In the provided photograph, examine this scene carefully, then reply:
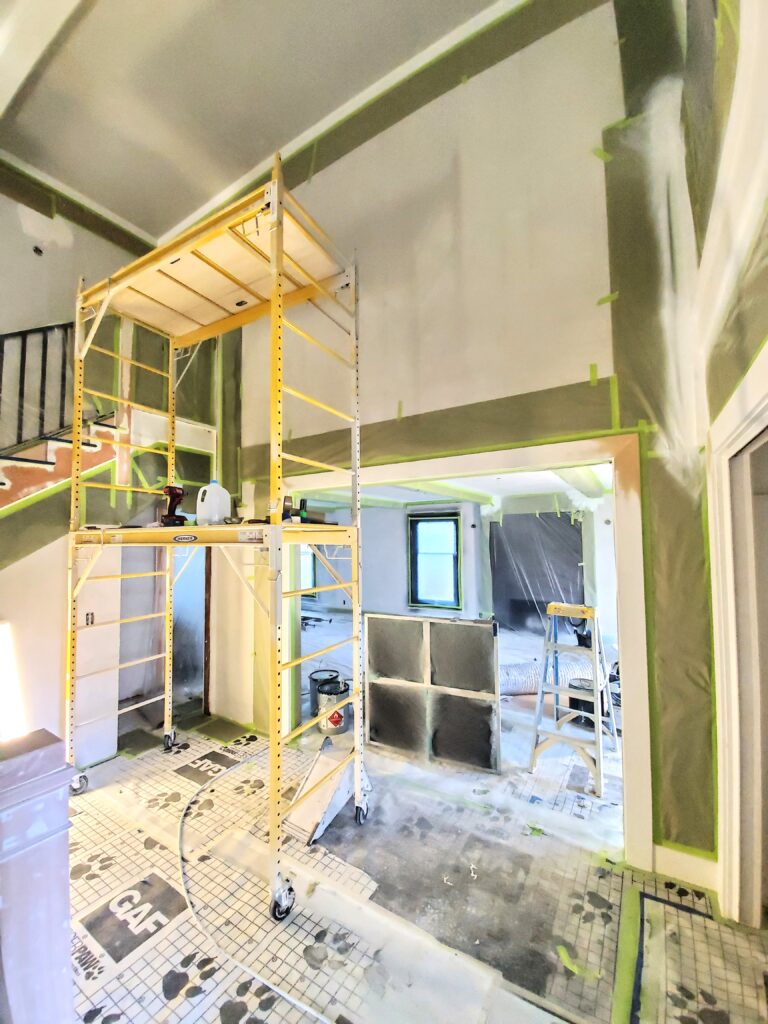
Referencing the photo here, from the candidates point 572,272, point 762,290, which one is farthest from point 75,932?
point 572,272

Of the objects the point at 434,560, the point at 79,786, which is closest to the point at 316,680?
the point at 79,786

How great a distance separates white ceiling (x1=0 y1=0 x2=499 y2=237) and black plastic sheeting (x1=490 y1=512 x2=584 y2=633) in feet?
16.6

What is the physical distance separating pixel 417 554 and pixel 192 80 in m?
5.73

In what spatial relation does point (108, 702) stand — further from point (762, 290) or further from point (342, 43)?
point (342, 43)

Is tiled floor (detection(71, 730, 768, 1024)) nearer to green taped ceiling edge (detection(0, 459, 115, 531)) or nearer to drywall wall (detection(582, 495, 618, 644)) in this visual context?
green taped ceiling edge (detection(0, 459, 115, 531))

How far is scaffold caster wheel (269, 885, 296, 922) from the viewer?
64.7 inches

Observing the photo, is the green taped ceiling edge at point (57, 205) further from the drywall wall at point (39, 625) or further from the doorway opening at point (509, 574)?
the doorway opening at point (509, 574)

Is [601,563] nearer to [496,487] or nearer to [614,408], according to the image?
[496,487]

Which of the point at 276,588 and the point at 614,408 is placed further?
the point at 614,408

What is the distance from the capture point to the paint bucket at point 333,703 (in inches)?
120

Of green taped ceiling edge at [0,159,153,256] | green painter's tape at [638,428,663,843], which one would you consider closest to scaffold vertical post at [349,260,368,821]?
green painter's tape at [638,428,663,843]

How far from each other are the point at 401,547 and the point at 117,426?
4.61 metres

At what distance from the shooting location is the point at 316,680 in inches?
142

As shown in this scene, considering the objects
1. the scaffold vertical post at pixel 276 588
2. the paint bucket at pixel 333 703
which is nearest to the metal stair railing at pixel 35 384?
the scaffold vertical post at pixel 276 588
